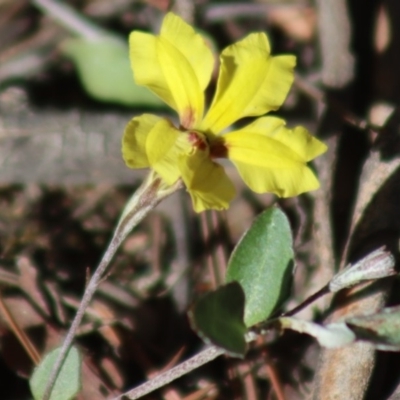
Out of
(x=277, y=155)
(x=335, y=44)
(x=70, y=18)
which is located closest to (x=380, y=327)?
(x=277, y=155)

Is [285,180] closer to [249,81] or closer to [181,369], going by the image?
[249,81]

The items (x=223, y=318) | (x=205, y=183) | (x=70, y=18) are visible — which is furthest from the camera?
(x=70, y=18)

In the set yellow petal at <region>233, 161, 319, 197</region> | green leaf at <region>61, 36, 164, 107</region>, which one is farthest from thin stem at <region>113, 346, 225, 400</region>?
green leaf at <region>61, 36, 164, 107</region>

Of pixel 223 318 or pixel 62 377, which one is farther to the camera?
pixel 62 377

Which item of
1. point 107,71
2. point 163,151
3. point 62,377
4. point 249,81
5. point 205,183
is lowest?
point 62,377

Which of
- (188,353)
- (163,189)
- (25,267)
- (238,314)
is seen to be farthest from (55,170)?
(238,314)

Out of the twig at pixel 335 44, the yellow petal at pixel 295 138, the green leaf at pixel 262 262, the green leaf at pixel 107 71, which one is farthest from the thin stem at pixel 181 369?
the twig at pixel 335 44

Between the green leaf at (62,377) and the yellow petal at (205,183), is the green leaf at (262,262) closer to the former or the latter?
the yellow petal at (205,183)
